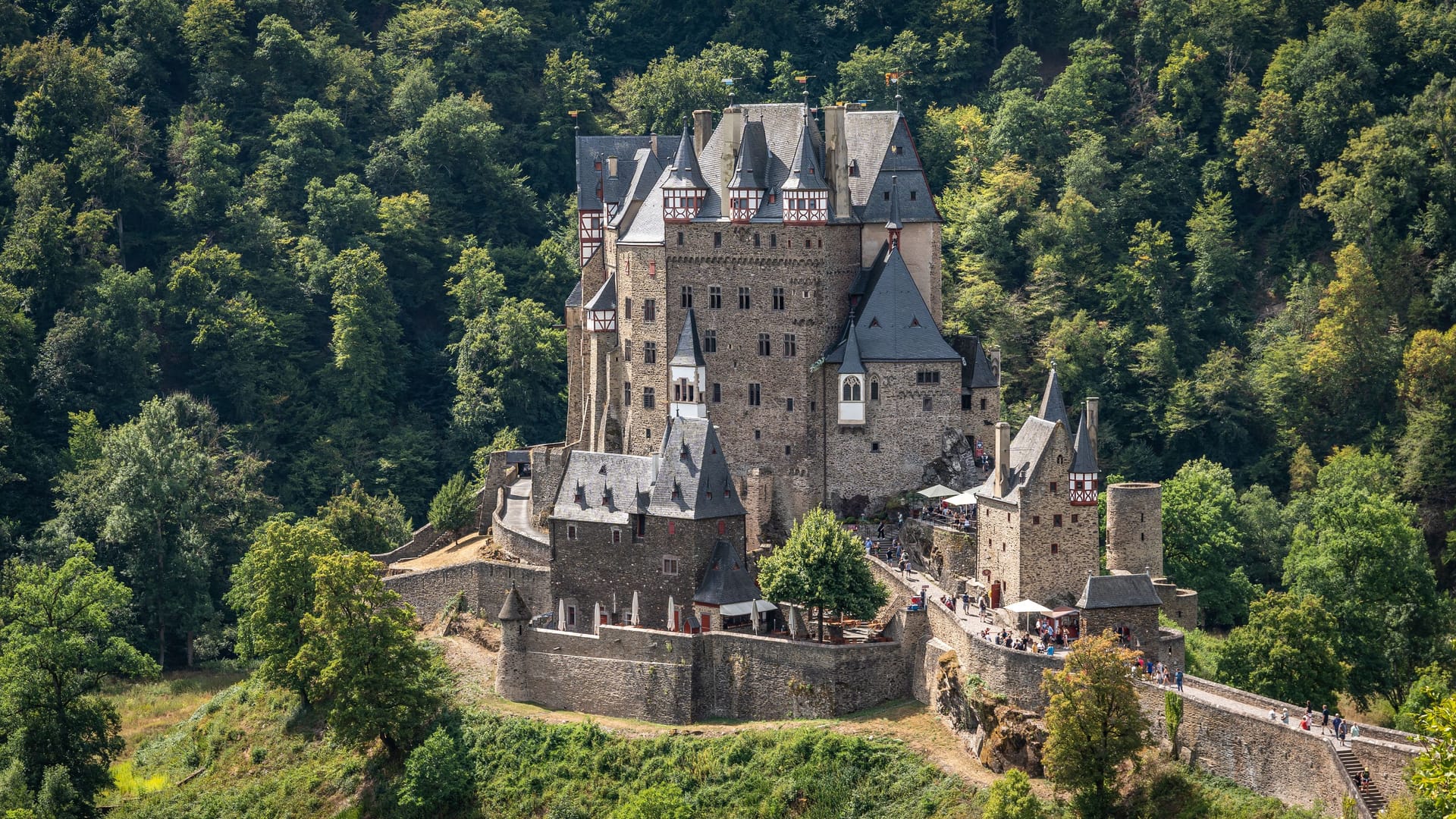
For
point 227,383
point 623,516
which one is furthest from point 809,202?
point 227,383

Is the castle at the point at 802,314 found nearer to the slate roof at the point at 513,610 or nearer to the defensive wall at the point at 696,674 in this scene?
the defensive wall at the point at 696,674

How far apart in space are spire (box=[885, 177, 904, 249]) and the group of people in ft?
83.6

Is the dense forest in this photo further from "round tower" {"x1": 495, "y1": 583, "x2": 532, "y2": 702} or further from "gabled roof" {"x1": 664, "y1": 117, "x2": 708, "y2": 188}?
"gabled roof" {"x1": 664, "y1": 117, "x2": 708, "y2": 188}

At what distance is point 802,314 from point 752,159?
19.6 ft

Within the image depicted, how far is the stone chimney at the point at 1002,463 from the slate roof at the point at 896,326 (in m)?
8.52

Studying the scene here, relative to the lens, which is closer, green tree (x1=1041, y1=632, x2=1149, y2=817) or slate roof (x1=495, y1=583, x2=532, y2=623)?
green tree (x1=1041, y1=632, x2=1149, y2=817)

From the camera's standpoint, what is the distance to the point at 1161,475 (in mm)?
102375

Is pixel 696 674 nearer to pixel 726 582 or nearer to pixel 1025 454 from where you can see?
pixel 726 582

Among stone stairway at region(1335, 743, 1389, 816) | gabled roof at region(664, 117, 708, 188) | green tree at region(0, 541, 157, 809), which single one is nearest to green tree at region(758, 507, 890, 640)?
gabled roof at region(664, 117, 708, 188)

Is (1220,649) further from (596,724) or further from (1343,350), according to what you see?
(1343,350)

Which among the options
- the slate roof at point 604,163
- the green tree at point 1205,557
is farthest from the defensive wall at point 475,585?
the green tree at point 1205,557

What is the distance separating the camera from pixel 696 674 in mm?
75375

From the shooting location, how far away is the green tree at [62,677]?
82.1 meters

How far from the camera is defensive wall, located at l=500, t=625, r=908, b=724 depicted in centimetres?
7362
